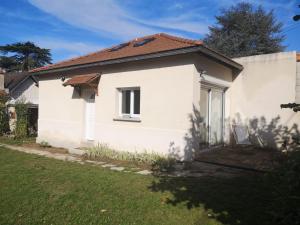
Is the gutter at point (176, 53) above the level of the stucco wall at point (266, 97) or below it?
above

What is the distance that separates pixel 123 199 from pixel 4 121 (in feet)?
54.6

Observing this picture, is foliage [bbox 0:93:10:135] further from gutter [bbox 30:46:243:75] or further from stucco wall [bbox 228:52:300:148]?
stucco wall [bbox 228:52:300:148]

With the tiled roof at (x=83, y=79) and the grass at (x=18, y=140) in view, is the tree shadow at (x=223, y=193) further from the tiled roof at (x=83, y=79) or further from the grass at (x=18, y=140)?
the grass at (x=18, y=140)

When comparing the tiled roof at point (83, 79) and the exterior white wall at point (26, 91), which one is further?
the exterior white wall at point (26, 91)

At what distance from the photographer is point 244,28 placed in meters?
33.8

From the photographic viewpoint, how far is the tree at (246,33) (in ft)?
107

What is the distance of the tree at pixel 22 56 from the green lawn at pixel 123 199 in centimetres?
4656

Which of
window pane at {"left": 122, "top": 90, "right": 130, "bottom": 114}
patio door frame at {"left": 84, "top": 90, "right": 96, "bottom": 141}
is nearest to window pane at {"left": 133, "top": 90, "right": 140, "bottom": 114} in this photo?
window pane at {"left": 122, "top": 90, "right": 130, "bottom": 114}

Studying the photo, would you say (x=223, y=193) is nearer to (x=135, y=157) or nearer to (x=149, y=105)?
(x=135, y=157)

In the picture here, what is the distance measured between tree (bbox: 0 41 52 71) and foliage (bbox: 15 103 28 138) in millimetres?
36525

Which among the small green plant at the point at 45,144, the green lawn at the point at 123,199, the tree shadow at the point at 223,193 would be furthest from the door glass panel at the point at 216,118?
the small green plant at the point at 45,144

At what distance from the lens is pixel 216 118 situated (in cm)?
1222

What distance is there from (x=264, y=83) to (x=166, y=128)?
5.14m

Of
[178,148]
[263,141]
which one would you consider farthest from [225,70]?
[178,148]
